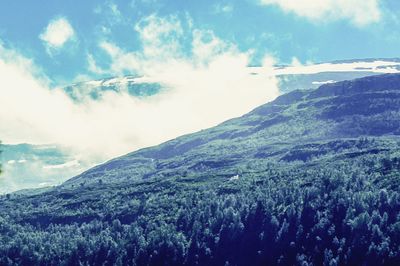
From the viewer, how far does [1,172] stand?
327 feet

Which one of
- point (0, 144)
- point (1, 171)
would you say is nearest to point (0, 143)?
point (0, 144)

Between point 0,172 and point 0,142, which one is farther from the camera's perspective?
point 0,142

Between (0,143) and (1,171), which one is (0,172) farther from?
(0,143)

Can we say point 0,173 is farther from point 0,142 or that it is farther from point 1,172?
point 0,142

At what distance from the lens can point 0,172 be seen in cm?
9925

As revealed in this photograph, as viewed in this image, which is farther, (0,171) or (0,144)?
(0,144)

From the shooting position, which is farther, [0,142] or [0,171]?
[0,142]

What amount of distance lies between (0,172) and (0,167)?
2861 mm

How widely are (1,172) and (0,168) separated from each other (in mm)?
1687

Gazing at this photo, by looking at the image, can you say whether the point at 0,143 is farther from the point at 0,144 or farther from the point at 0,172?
the point at 0,172

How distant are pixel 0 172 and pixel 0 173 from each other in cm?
36

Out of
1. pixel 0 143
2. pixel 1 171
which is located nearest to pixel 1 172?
pixel 1 171

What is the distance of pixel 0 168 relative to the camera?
332ft

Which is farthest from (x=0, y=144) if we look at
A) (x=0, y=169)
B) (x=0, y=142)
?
(x=0, y=169)
